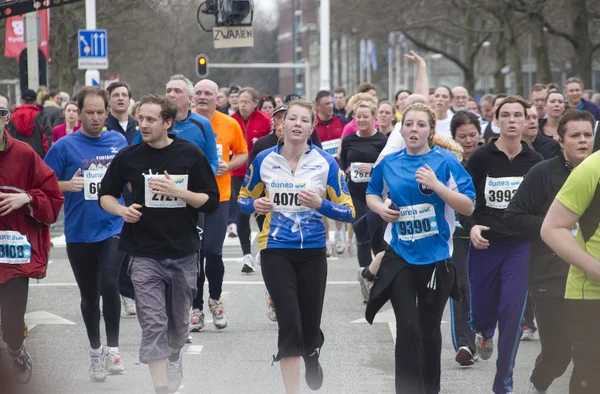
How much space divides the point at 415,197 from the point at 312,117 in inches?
35.2

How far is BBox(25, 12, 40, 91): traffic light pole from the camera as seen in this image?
84.8 ft

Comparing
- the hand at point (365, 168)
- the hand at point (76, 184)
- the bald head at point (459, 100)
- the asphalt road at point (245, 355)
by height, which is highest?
the bald head at point (459, 100)

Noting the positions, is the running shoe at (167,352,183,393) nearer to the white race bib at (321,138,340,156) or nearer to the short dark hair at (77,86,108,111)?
the short dark hair at (77,86,108,111)

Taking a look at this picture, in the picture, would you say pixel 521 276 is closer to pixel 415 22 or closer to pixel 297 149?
pixel 297 149

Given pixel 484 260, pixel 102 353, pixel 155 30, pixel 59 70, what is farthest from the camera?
pixel 155 30

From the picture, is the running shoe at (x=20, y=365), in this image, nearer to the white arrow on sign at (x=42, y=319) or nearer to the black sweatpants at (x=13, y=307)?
the black sweatpants at (x=13, y=307)

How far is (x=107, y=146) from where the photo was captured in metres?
8.71

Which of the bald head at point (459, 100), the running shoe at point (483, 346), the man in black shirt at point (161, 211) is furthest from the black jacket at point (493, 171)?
the bald head at point (459, 100)

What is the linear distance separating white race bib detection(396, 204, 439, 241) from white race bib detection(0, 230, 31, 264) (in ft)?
8.01

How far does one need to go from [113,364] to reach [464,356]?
2620 mm

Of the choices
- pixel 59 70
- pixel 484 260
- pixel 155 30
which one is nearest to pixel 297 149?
pixel 484 260

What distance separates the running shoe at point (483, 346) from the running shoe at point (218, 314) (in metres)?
2.68

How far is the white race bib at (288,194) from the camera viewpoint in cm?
743

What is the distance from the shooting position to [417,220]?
7.12m
